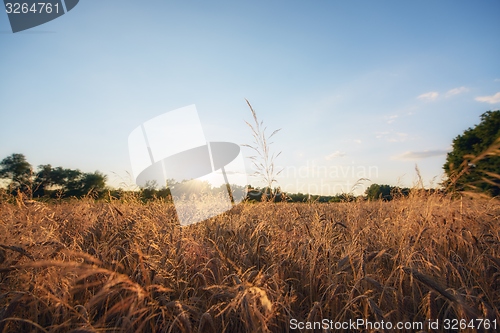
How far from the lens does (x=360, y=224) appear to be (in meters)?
4.59

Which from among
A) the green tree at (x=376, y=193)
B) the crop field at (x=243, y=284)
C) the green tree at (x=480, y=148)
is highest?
the green tree at (x=480, y=148)

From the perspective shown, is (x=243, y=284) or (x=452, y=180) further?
(x=452, y=180)

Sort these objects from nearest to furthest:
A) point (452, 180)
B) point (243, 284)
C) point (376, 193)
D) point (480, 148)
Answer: point (243, 284) < point (452, 180) < point (376, 193) < point (480, 148)

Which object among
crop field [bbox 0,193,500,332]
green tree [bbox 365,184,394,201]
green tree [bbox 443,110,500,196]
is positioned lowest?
crop field [bbox 0,193,500,332]

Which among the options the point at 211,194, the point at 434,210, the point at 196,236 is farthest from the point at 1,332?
the point at 211,194

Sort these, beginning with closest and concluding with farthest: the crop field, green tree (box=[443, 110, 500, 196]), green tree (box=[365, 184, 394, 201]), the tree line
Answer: the crop field < the tree line < green tree (box=[365, 184, 394, 201]) < green tree (box=[443, 110, 500, 196])

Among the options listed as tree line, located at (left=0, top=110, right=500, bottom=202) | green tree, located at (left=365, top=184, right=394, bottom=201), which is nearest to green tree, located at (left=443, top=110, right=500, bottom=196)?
tree line, located at (left=0, top=110, right=500, bottom=202)

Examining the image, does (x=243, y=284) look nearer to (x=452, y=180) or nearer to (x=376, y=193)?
(x=452, y=180)

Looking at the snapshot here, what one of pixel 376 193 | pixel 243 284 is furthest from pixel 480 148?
pixel 243 284

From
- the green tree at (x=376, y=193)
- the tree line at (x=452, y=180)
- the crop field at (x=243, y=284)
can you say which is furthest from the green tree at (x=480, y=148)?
the crop field at (x=243, y=284)

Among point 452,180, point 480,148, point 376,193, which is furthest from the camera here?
Answer: point 480,148

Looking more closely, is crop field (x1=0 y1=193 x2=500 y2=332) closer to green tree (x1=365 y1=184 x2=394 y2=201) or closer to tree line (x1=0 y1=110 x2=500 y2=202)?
tree line (x1=0 y1=110 x2=500 y2=202)

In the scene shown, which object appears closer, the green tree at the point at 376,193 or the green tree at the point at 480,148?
the green tree at the point at 376,193

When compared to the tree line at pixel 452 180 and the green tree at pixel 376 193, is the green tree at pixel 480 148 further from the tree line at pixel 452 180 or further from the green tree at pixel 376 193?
the green tree at pixel 376 193
